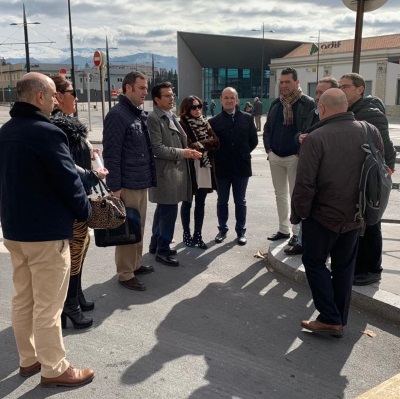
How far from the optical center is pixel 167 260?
202 inches

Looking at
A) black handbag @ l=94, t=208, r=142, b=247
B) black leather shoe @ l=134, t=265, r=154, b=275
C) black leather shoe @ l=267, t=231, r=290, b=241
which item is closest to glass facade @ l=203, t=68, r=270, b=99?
black leather shoe @ l=267, t=231, r=290, b=241

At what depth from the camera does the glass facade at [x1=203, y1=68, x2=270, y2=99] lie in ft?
166

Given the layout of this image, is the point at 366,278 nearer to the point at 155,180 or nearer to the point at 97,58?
the point at 155,180

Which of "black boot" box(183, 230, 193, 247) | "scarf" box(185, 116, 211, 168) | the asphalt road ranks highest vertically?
"scarf" box(185, 116, 211, 168)

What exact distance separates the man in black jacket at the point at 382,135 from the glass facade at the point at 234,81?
45.7 metres

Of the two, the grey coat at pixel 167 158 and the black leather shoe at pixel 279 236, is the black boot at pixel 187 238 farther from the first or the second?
the black leather shoe at pixel 279 236

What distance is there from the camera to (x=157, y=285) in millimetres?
4594

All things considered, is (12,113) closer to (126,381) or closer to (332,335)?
(126,381)

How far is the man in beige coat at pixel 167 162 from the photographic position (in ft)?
15.5

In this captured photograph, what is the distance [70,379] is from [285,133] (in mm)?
3636

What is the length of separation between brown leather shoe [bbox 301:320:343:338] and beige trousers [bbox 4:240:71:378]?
1817 mm

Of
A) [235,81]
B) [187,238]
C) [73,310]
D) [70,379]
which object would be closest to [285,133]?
[187,238]

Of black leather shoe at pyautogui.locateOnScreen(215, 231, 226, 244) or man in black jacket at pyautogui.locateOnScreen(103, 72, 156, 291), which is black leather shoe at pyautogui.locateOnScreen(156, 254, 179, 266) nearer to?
man in black jacket at pyautogui.locateOnScreen(103, 72, 156, 291)

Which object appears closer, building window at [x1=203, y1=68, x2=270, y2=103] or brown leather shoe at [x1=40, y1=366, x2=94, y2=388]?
brown leather shoe at [x1=40, y1=366, x2=94, y2=388]
